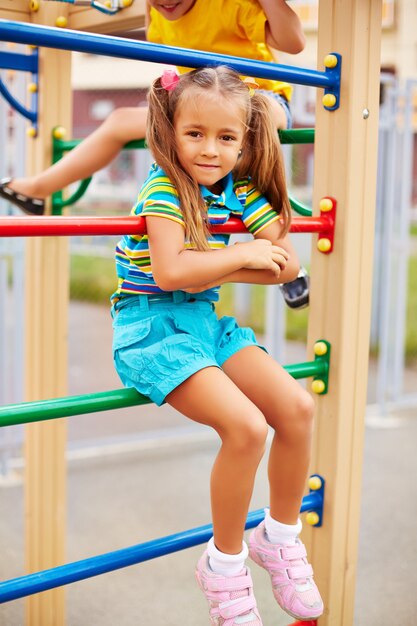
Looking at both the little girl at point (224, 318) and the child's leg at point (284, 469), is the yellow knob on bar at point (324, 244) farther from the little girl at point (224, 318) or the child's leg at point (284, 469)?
the child's leg at point (284, 469)

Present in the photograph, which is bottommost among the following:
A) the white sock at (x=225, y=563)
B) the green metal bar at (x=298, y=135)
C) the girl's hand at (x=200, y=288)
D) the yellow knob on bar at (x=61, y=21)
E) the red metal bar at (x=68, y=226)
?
the white sock at (x=225, y=563)

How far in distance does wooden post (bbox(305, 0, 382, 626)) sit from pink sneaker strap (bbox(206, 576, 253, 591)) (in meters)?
0.45

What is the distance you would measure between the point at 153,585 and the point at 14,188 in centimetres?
128

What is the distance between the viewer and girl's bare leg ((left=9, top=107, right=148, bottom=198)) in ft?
6.46

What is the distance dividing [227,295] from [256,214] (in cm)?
590

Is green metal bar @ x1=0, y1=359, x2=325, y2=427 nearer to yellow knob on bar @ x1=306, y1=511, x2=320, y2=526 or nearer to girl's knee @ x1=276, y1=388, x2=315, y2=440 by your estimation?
girl's knee @ x1=276, y1=388, x2=315, y2=440

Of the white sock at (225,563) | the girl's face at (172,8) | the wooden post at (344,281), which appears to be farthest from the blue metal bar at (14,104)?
the white sock at (225,563)

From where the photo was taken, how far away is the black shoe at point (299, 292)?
1.93 m

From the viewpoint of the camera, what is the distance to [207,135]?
4.39 feet

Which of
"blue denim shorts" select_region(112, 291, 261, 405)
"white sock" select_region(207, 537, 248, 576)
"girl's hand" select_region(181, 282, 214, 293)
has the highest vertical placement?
"girl's hand" select_region(181, 282, 214, 293)

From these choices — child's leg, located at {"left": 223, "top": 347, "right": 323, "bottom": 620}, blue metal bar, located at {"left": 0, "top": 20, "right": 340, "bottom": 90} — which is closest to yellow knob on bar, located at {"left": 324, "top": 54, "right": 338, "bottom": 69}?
blue metal bar, located at {"left": 0, "top": 20, "right": 340, "bottom": 90}

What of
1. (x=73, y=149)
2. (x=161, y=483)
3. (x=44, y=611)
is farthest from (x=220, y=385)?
(x=161, y=483)

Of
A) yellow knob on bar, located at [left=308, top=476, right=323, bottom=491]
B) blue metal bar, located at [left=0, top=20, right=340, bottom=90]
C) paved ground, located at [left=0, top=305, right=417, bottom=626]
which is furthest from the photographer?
paved ground, located at [left=0, top=305, right=417, bottom=626]

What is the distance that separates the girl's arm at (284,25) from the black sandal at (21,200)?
741 mm
